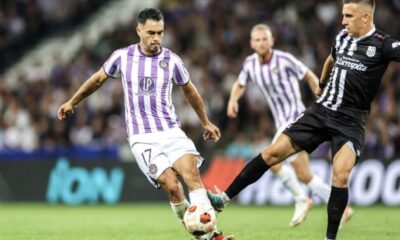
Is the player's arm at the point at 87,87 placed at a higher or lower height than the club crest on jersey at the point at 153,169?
higher

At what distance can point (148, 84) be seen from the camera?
8656mm

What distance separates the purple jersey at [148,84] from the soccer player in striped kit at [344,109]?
927mm

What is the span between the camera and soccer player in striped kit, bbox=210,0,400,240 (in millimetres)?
8195

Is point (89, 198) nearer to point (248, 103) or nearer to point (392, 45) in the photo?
point (248, 103)

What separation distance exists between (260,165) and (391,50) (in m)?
1.67

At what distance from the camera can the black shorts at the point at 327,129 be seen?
8359mm

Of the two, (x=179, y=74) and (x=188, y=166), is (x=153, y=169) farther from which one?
(x=179, y=74)

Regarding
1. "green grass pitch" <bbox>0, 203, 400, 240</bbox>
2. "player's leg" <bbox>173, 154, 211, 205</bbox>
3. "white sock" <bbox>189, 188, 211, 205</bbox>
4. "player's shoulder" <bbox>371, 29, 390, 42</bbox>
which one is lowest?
"green grass pitch" <bbox>0, 203, 400, 240</bbox>

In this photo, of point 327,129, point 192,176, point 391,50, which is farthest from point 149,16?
point 391,50

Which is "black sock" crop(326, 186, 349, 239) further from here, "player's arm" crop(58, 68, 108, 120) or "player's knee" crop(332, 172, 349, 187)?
"player's arm" crop(58, 68, 108, 120)

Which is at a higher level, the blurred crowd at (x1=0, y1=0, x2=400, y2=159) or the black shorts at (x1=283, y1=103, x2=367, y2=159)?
the black shorts at (x1=283, y1=103, x2=367, y2=159)

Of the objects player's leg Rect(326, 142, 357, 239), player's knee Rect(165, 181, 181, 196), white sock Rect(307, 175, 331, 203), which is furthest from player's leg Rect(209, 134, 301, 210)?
white sock Rect(307, 175, 331, 203)

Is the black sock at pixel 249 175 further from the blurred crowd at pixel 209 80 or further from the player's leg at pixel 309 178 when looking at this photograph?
the blurred crowd at pixel 209 80

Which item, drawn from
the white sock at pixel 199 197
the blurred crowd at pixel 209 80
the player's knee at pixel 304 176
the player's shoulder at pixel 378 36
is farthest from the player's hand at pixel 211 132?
the blurred crowd at pixel 209 80
